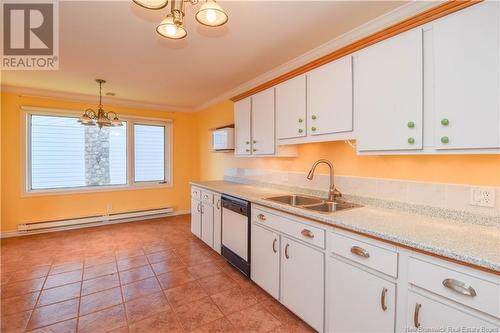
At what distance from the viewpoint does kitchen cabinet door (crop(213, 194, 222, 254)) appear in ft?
10.2

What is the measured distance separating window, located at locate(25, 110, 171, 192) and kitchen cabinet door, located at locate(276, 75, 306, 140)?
3517mm

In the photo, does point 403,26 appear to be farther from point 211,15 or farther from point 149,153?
point 149,153

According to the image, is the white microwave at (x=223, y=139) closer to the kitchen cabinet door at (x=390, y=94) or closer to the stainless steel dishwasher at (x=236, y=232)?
the stainless steel dishwasher at (x=236, y=232)

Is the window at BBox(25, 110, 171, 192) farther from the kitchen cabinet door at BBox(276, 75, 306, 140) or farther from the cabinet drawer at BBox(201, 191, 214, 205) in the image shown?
the kitchen cabinet door at BBox(276, 75, 306, 140)

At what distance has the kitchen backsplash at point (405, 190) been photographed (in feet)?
5.08

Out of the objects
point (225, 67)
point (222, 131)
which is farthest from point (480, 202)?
point (222, 131)

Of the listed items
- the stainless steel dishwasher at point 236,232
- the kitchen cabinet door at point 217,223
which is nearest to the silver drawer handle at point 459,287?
the stainless steel dishwasher at point 236,232

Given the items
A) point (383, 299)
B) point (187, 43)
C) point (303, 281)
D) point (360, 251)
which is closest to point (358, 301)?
point (383, 299)

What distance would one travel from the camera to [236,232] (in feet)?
9.00

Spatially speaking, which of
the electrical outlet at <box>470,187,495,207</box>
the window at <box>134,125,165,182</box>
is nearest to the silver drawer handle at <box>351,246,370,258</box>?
the electrical outlet at <box>470,187,495,207</box>

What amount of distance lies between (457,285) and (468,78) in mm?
1078

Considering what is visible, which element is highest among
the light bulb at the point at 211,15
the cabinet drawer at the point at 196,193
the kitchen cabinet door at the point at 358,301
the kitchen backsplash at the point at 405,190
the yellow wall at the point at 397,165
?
the light bulb at the point at 211,15

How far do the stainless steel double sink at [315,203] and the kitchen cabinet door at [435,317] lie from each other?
81 cm

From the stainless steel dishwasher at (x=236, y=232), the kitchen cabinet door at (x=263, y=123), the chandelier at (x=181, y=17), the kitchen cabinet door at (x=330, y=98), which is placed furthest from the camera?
the kitchen cabinet door at (x=263, y=123)
